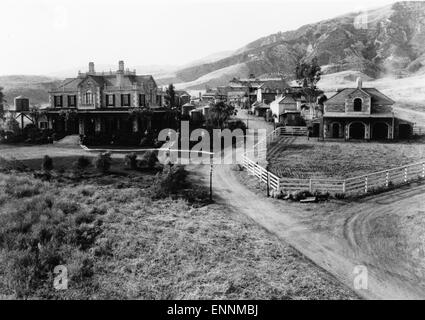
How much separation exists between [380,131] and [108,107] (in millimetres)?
32574

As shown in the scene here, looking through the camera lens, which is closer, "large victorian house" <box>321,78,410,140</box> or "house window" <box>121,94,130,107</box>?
"large victorian house" <box>321,78,410,140</box>

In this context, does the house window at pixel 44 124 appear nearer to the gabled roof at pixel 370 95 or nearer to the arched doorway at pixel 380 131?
the gabled roof at pixel 370 95

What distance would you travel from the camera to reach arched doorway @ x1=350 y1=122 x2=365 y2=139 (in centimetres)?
4747

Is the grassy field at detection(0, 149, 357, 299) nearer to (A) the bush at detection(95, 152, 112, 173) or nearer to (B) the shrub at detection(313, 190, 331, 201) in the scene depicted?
(A) the bush at detection(95, 152, 112, 173)

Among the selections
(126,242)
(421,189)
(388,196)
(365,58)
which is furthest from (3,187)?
(365,58)

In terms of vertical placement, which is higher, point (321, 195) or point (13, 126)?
point (13, 126)

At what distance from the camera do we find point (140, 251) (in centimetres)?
1903

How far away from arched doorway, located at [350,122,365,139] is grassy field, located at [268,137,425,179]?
3355mm

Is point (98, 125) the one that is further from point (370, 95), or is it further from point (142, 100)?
point (370, 95)

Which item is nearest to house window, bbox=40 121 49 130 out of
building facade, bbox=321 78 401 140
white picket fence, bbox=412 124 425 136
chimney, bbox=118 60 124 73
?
chimney, bbox=118 60 124 73

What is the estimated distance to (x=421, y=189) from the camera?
26.8 meters

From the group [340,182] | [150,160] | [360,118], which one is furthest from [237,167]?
[360,118]

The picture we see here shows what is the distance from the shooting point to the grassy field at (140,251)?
15406mm

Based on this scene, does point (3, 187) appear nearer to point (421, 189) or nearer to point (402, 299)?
point (402, 299)
